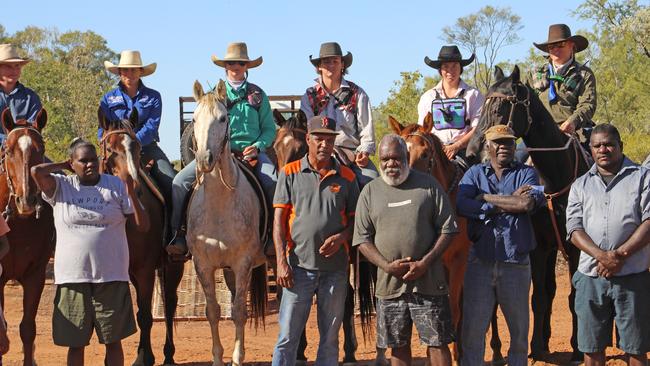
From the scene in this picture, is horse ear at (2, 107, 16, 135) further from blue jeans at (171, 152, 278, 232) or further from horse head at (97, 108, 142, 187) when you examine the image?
blue jeans at (171, 152, 278, 232)

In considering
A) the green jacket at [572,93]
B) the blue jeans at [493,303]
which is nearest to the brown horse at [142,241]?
the blue jeans at [493,303]

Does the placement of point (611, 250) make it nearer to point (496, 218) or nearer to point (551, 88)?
point (496, 218)

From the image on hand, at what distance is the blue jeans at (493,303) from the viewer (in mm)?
7543

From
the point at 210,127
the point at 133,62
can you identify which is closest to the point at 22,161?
the point at 210,127

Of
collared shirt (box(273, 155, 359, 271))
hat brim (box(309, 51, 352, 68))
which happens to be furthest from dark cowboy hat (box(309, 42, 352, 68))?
collared shirt (box(273, 155, 359, 271))

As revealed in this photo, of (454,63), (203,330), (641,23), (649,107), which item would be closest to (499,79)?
Answer: (454,63)

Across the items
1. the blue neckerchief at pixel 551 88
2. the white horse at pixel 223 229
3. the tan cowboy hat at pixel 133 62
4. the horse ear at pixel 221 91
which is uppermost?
the tan cowboy hat at pixel 133 62

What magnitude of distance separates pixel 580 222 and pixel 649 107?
32.0 m

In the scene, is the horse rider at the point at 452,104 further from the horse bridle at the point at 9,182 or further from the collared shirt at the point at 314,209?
the horse bridle at the point at 9,182

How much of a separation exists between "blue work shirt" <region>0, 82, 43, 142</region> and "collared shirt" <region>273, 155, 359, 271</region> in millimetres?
3416

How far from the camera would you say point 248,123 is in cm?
1011

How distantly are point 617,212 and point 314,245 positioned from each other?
7.76 feet

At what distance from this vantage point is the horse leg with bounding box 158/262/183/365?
10.3 meters

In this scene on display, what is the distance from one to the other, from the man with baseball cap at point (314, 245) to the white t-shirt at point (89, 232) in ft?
4.23
